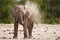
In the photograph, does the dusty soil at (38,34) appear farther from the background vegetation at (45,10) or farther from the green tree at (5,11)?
the background vegetation at (45,10)

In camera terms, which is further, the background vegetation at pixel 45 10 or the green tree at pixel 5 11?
the background vegetation at pixel 45 10

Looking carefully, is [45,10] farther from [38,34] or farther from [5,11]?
[38,34]

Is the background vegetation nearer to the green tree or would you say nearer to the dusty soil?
the green tree

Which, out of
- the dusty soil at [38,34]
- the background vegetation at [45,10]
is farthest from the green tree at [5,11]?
the dusty soil at [38,34]

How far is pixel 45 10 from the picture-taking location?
1236 inches

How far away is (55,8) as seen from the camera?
106 ft

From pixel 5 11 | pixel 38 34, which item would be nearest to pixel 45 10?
pixel 5 11

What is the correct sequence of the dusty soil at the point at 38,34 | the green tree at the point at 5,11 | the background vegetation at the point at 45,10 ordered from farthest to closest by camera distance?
the background vegetation at the point at 45,10
the green tree at the point at 5,11
the dusty soil at the point at 38,34

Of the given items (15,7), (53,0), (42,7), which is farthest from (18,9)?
(53,0)

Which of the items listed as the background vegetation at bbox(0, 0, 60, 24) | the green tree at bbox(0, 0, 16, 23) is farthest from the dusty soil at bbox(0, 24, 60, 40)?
the background vegetation at bbox(0, 0, 60, 24)

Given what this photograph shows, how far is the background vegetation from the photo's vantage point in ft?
93.1

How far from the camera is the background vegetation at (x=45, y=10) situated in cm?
2838

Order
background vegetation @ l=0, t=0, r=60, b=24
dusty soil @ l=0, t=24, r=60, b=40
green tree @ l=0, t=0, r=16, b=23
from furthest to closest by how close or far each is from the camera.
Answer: background vegetation @ l=0, t=0, r=60, b=24, green tree @ l=0, t=0, r=16, b=23, dusty soil @ l=0, t=24, r=60, b=40

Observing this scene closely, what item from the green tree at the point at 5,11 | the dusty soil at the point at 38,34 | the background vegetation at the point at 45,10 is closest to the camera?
the dusty soil at the point at 38,34
